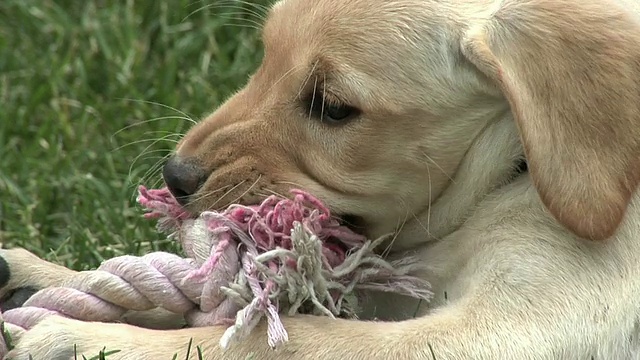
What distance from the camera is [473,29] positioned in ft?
11.0

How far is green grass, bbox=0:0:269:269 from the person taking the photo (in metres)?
4.37

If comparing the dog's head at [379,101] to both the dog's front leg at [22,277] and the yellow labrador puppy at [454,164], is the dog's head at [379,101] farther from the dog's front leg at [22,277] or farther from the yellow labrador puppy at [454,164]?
the dog's front leg at [22,277]

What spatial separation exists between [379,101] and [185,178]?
1.84 feet

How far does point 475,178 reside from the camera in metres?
3.40

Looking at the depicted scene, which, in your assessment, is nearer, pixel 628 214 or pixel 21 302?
pixel 628 214

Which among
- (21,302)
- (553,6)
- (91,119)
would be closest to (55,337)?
(21,302)

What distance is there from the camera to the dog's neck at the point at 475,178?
11.0 ft

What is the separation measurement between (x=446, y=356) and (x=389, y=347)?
14 cm

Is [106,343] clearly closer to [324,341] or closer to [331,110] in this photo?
[324,341]

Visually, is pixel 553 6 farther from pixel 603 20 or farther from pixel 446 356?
pixel 446 356

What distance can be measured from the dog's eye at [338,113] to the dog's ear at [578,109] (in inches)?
15.0

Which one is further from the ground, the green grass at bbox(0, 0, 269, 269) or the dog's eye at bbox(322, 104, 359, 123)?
the dog's eye at bbox(322, 104, 359, 123)

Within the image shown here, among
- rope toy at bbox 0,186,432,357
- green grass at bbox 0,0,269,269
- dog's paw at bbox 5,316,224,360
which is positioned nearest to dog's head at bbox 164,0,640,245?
rope toy at bbox 0,186,432,357

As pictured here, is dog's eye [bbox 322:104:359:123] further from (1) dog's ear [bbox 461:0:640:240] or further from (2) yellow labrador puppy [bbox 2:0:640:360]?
(1) dog's ear [bbox 461:0:640:240]
